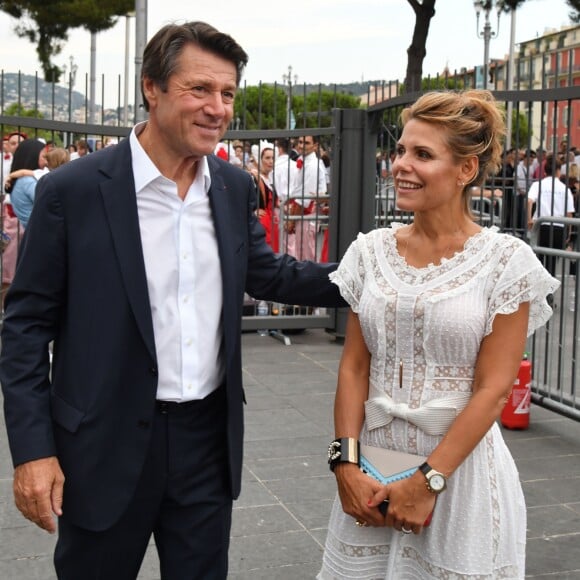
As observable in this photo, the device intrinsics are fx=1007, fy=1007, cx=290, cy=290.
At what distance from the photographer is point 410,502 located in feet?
8.63

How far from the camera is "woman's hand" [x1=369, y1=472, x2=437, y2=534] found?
103 inches

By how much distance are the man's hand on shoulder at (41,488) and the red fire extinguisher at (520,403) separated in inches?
163

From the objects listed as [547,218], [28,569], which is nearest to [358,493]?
[28,569]

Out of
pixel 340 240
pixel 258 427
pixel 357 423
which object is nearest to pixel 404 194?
pixel 357 423

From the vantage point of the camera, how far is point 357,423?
284 centimetres

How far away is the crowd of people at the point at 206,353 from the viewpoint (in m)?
2.64

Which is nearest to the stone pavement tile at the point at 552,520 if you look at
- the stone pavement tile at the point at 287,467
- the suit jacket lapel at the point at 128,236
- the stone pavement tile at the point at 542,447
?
the stone pavement tile at the point at 542,447

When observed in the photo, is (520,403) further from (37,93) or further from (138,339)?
(37,93)

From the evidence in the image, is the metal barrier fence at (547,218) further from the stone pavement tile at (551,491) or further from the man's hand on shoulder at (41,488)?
the man's hand on shoulder at (41,488)

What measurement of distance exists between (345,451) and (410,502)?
0.25 m

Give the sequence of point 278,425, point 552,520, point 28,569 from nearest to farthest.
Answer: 1. point 28,569
2. point 552,520
3. point 278,425

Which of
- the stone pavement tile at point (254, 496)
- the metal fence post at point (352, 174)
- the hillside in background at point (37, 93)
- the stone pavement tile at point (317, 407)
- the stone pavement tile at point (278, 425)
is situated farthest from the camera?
the metal fence post at point (352, 174)


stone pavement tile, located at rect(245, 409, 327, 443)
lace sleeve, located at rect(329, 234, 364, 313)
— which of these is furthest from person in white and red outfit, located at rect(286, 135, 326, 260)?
lace sleeve, located at rect(329, 234, 364, 313)

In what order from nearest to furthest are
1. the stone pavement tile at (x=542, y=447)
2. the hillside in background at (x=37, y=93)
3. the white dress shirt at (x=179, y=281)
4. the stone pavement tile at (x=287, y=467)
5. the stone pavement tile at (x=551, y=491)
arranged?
the white dress shirt at (x=179, y=281)
the stone pavement tile at (x=551, y=491)
the stone pavement tile at (x=287, y=467)
the stone pavement tile at (x=542, y=447)
the hillside in background at (x=37, y=93)
